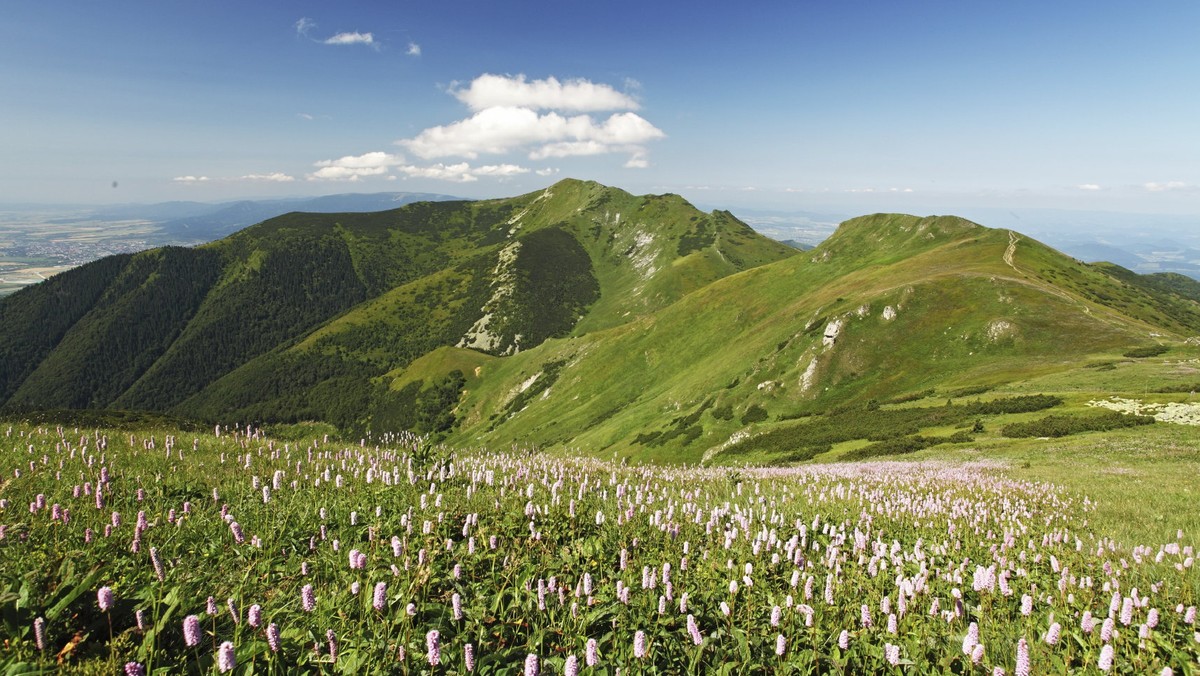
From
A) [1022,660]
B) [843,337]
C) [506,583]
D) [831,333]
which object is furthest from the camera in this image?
[831,333]

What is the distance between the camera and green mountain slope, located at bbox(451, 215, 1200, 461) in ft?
197

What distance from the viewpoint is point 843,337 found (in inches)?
2773

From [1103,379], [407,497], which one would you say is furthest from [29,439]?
[1103,379]

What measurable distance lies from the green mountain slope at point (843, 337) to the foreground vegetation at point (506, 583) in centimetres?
5375

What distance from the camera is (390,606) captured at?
15.3 feet

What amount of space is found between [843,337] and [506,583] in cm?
7325

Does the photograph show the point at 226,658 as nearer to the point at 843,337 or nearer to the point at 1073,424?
the point at 1073,424

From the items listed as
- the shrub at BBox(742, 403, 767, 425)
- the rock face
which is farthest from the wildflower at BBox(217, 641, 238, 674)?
the rock face

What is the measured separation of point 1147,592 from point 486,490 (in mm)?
9274

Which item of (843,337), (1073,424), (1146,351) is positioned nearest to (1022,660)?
(1073,424)

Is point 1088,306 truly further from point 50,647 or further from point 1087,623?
point 50,647

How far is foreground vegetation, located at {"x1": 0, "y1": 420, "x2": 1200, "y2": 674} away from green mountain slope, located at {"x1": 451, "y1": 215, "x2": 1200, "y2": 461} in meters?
53.8

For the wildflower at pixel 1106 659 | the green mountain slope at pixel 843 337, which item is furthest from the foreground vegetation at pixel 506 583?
the green mountain slope at pixel 843 337

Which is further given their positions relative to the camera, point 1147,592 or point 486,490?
point 486,490
